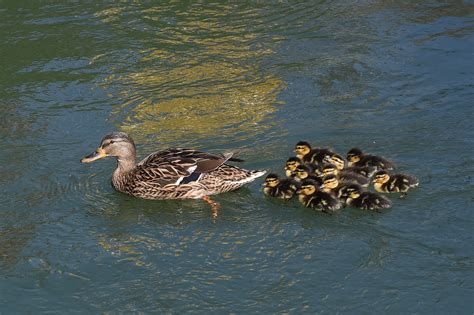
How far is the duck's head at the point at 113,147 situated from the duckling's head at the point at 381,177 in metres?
2.00

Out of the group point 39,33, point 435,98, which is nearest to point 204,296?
point 435,98

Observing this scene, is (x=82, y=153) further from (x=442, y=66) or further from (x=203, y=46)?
(x=442, y=66)

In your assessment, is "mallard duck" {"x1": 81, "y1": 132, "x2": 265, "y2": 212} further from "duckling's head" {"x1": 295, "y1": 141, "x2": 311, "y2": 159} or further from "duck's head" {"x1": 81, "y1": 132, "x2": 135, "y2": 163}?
"duckling's head" {"x1": 295, "y1": 141, "x2": 311, "y2": 159}

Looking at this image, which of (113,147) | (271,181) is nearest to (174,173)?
(113,147)

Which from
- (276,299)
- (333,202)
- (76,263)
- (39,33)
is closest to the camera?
(276,299)

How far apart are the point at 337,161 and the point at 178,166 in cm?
127

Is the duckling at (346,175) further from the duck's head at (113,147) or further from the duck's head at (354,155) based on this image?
the duck's head at (113,147)

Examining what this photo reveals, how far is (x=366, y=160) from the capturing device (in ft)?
23.9

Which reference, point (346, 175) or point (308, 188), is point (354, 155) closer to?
point (346, 175)

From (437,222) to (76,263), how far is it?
246 centimetres

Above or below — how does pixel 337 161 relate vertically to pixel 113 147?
below

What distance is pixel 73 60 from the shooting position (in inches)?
404

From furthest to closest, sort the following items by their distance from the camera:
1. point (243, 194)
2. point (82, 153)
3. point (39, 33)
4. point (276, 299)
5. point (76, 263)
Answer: point (39, 33) → point (82, 153) → point (243, 194) → point (76, 263) → point (276, 299)

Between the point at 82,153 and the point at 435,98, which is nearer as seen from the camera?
the point at 82,153
